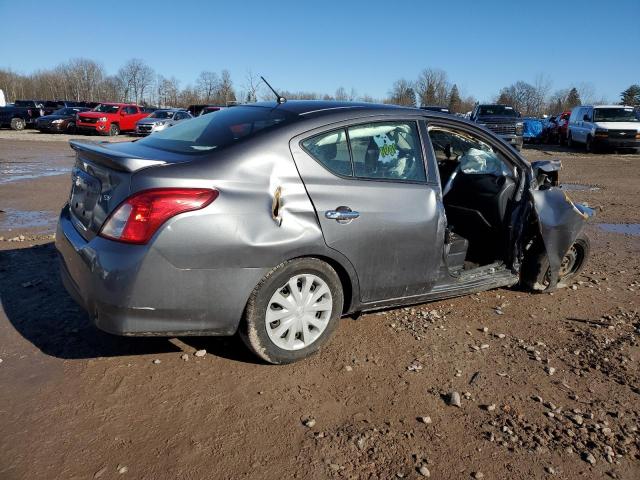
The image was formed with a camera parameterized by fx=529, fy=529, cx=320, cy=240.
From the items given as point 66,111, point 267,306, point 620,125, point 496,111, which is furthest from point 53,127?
point 267,306

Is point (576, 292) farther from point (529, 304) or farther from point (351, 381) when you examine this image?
point (351, 381)

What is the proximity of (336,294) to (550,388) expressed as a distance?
1.41 meters

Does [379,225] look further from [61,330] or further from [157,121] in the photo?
[157,121]

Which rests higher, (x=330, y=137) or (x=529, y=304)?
(x=330, y=137)

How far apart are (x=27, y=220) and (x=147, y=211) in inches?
208

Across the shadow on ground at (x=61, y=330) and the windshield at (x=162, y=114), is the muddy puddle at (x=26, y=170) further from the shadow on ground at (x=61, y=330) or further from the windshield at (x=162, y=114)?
the windshield at (x=162, y=114)

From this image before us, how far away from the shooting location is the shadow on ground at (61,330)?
351 cm

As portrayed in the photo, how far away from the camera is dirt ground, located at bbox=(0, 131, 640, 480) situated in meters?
2.49

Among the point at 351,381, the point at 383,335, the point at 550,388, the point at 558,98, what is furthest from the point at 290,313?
the point at 558,98

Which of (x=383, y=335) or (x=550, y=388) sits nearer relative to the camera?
(x=550, y=388)

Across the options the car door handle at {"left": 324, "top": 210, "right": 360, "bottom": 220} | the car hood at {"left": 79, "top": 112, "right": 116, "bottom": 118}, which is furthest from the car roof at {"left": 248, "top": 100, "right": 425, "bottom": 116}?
the car hood at {"left": 79, "top": 112, "right": 116, "bottom": 118}

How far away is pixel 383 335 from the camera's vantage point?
388 cm

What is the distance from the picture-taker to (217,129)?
3.64 m

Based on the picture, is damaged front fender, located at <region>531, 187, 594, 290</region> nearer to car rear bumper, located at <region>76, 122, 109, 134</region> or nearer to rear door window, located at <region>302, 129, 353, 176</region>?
rear door window, located at <region>302, 129, 353, 176</region>
